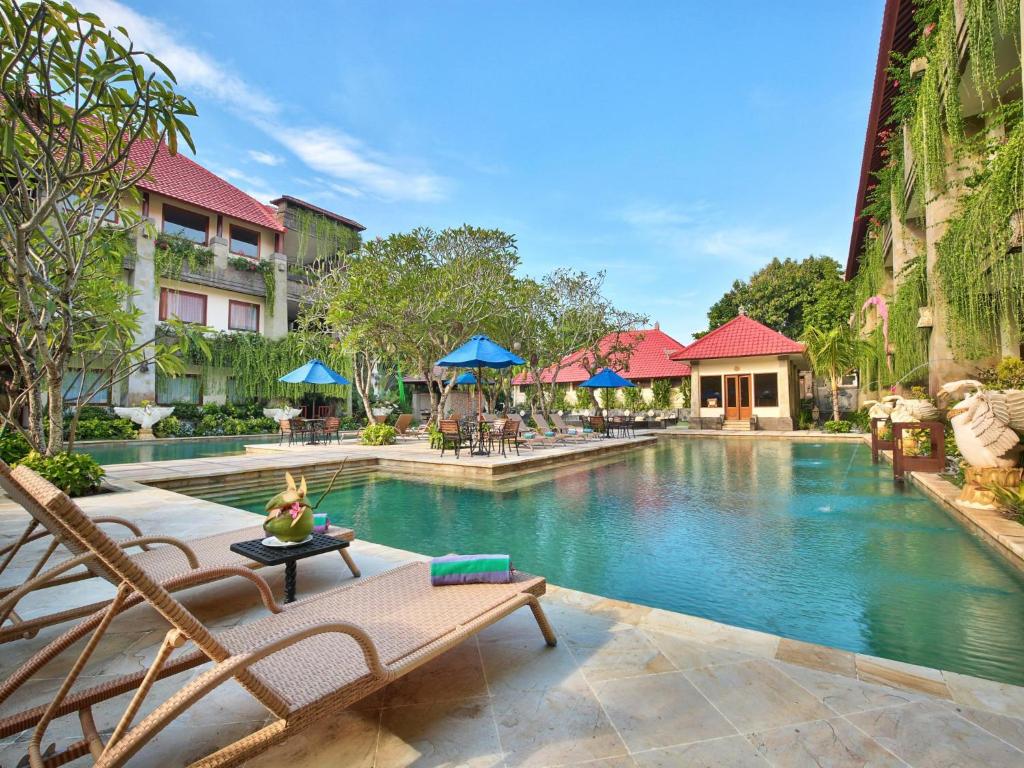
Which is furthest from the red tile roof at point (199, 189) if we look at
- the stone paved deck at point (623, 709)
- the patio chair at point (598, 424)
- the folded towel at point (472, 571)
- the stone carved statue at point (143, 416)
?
the stone paved deck at point (623, 709)

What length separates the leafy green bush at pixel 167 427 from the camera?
17.0 meters

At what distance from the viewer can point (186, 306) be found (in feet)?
65.5

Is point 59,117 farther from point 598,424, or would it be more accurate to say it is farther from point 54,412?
point 598,424

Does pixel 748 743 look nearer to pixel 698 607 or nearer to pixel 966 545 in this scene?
pixel 698 607

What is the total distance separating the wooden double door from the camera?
19938 millimetres

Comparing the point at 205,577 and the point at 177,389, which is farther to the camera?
the point at 177,389

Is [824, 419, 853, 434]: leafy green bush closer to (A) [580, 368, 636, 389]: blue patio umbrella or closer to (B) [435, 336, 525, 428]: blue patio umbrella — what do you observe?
(A) [580, 368, 636, 389]: blue patio umbrella

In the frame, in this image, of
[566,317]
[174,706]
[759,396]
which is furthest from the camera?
[759,396]

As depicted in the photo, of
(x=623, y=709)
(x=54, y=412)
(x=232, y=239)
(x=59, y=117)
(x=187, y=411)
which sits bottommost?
(x=623, y=709)

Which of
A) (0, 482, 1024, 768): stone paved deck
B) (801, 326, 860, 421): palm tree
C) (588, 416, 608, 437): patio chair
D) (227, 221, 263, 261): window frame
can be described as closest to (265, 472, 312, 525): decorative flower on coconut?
(0, 482, 1024, 768): stone paved deck

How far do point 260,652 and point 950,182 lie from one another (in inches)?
466

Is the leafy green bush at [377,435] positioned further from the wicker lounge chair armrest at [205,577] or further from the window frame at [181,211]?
the window frame at [181,211]

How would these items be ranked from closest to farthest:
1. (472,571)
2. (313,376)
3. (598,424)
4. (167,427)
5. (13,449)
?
(472,571)
(13,449)
(313,376)
(598,424)
(167,427)

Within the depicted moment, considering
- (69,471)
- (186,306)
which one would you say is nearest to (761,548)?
(69,471)
